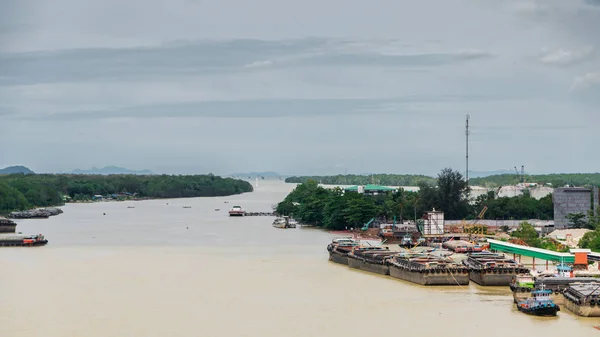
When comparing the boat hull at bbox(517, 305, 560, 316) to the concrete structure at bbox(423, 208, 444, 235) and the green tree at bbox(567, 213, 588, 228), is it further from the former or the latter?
the green tree at bbox(567, 213, 588, 228)

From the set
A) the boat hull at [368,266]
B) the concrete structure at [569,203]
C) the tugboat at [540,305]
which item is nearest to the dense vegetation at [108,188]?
the concrete structure at [569,203]

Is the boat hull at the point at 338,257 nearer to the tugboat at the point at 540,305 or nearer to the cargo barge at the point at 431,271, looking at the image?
the cargo barge at the point at 431,271

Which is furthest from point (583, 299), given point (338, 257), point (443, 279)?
point (338, 257)

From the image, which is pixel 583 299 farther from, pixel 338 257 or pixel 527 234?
pixel 527 234

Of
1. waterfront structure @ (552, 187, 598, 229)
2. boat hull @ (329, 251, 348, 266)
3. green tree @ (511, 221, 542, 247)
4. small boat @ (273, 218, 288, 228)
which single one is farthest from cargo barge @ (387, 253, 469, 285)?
small boat @ (273, 218, 288, 228)

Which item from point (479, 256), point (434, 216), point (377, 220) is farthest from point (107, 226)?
point (479, 256)

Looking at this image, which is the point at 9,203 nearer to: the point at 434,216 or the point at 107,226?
the point at 107,226
